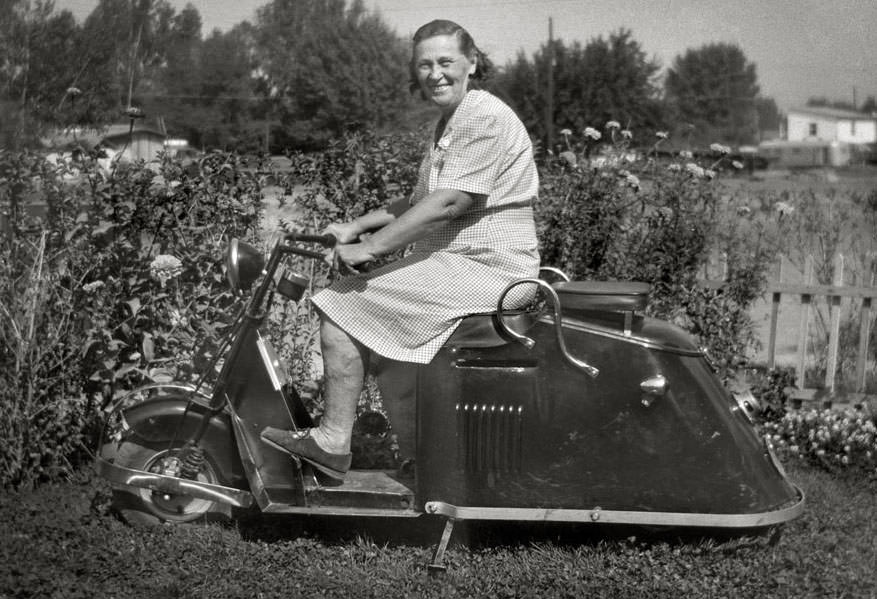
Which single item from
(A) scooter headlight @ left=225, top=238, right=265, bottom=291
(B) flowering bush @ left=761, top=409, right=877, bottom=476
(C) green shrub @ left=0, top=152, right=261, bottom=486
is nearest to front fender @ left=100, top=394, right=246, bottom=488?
(A) scooter headlight @ left=225, top=238, right=265, bottom=291

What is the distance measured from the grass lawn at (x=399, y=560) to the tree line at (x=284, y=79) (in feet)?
6.50

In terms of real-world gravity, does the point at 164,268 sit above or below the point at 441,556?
above

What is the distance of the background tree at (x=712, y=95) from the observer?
20016 millimetres

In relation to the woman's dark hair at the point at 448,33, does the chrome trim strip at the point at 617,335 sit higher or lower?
lower

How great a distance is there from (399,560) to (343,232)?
1.21 metres

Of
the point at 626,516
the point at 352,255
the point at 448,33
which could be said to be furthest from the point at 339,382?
the point at 448,33

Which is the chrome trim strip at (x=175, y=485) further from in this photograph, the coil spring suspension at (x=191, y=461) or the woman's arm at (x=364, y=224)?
the woman's arm at (x=364, y=224)

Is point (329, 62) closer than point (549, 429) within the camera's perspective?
No

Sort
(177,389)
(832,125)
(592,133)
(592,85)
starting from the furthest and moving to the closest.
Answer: (592,85)
(832,125)
(592,133)
(177,389)

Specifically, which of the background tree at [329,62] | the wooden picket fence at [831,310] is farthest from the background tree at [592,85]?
the wooden picket fence at [831,310]

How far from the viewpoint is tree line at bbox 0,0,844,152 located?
16.4 feet

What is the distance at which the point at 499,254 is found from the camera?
3.18 m

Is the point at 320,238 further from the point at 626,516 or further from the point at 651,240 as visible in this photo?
the point at 651,240

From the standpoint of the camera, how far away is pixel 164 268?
12.7 ft
